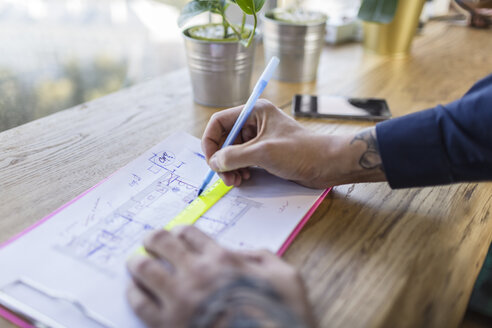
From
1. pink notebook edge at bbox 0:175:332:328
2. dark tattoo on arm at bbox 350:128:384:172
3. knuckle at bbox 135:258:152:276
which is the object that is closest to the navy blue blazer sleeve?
dark tattoo on arm at bbox 350:128:384:172

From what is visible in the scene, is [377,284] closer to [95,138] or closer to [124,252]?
[124,252]

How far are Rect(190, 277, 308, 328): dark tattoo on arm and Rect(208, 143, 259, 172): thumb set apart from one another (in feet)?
0.78

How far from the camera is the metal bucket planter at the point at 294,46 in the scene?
1.04 meters

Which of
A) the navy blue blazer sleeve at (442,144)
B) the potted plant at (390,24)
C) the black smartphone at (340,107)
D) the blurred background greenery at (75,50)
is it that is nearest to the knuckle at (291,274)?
the navy blue blazer sleeve at (442,144)

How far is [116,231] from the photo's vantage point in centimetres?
55

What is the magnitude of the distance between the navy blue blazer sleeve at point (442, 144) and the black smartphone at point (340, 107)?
0.30 m

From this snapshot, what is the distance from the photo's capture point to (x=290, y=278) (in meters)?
0.42

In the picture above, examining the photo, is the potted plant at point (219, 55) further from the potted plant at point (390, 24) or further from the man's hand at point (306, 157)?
the potted plant at point (390, 24)

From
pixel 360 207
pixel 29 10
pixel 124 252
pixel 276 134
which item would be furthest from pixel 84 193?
pixel 29 10

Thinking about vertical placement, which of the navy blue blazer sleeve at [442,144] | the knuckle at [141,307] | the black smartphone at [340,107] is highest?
the navy blue blazer sleeve at [442,144]

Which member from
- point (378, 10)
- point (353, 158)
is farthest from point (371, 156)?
point (378, 10)

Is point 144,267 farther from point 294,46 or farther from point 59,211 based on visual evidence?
point 294,46

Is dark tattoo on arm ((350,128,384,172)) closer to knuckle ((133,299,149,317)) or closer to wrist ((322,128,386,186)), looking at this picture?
wrist ((322,128,386,186))

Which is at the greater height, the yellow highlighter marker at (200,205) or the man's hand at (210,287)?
the man's hand at (210,287)
